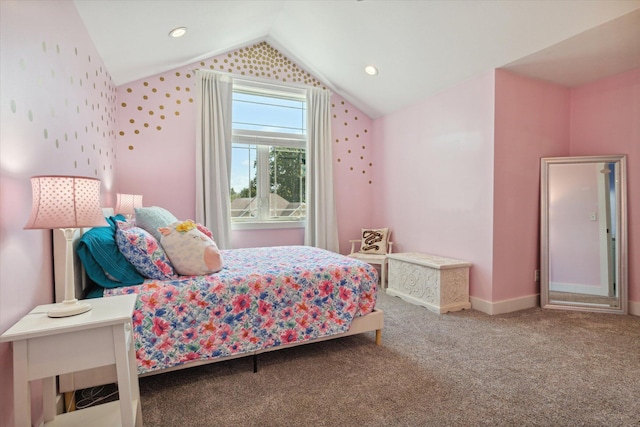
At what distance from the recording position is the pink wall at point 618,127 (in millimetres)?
3225

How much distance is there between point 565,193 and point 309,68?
3.41m

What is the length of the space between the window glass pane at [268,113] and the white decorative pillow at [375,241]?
5.72 feet

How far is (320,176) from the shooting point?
183 inches

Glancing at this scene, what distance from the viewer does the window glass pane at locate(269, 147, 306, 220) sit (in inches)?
182

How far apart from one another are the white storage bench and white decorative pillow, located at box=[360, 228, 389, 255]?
2.61ft

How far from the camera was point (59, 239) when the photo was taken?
1710mm

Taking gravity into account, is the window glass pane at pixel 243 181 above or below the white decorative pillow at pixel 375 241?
above

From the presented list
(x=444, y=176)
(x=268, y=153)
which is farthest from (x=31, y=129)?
(x=444, y=176)

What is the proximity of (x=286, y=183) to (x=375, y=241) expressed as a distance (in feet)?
4.84

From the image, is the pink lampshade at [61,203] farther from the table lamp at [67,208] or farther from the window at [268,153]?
the window at [268,153]

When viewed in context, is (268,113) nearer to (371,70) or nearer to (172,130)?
(172,130)

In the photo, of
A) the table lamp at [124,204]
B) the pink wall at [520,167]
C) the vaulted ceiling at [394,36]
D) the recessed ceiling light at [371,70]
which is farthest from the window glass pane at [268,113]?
the pink wall at [520,167]

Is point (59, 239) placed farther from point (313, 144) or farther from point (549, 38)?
point (549, 38)

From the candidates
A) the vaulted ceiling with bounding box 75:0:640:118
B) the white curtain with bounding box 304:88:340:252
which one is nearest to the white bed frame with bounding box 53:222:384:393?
the vaulted ceiling with bounding box 75:0:640:118
